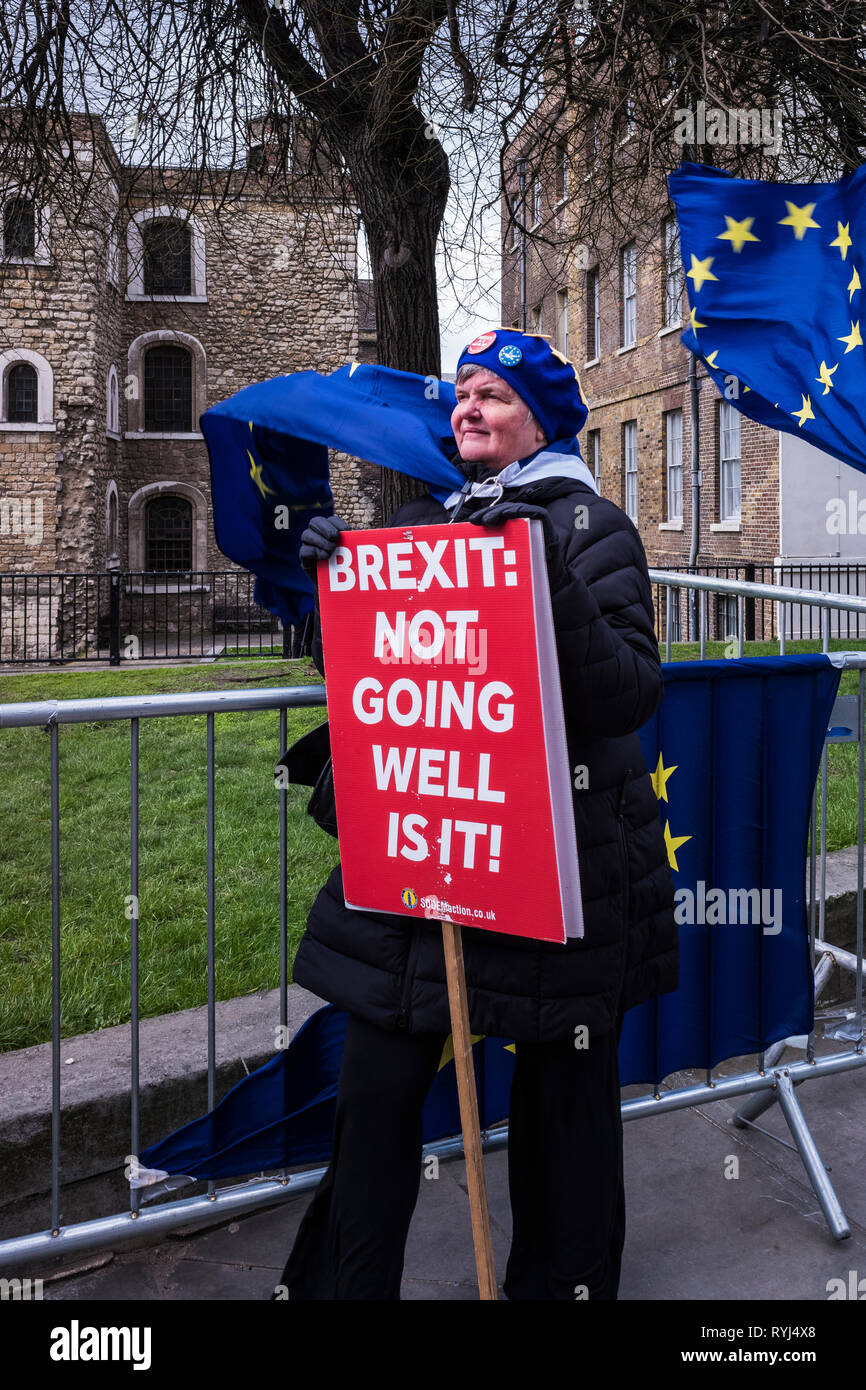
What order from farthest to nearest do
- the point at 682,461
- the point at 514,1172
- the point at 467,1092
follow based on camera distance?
the point at 682,461, the point at 514,1172, the point at 467,1092

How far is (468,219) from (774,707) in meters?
4.13

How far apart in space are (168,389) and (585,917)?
2631 cm

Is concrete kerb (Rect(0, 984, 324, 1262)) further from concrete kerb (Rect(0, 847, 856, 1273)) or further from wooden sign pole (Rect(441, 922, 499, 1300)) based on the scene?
wooden sign pole (Rect(441, 922, 499, 1300))

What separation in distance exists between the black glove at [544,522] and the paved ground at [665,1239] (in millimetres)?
1808

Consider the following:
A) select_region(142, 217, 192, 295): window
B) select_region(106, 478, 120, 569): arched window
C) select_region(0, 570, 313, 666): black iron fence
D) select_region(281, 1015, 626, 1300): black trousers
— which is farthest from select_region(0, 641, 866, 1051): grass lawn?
select_region(106, 478, 120, 569): arched window

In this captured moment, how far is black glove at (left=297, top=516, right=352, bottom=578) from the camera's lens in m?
2.26

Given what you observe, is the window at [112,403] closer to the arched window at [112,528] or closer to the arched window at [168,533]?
the arched window at [112,528]

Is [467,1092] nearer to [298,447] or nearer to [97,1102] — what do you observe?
[97,1102]

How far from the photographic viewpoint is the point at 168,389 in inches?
1044

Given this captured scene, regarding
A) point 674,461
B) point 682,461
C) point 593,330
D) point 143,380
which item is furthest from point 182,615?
point 593,330

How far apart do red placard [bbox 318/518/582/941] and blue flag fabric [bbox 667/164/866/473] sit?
8.74ft

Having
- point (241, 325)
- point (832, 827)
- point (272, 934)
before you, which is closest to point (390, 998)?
point (272, 934)

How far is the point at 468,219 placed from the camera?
6.27m
